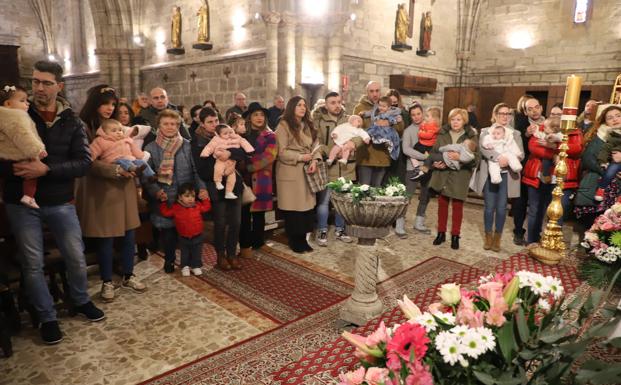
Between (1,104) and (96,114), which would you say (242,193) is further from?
(1,104)

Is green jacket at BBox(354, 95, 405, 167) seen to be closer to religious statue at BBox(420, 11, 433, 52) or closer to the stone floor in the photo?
the stone floor

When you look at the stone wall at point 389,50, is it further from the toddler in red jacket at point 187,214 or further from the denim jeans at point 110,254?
the denim jeans at point 110,254

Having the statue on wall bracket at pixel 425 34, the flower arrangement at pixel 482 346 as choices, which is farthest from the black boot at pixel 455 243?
the statue on wall bracket at pixel 425 34

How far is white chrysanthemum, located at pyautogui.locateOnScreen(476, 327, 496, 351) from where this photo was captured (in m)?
1.05

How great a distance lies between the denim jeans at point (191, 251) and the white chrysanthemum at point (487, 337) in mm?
3490

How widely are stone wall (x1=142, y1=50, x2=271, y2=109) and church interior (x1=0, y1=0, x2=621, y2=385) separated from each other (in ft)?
0.15

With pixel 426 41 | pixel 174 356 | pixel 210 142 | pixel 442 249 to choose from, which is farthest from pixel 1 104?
pixel 426 41

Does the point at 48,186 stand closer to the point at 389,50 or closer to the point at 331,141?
the point at 331,141

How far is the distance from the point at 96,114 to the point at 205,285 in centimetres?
176

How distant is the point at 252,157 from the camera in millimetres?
4645

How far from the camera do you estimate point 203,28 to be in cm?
1048

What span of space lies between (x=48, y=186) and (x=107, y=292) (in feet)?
3.73

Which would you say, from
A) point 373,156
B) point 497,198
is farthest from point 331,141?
point 497,198

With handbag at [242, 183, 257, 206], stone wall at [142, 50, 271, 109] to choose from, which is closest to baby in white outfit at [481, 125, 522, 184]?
handbag at [242, 183, 257, 206]
